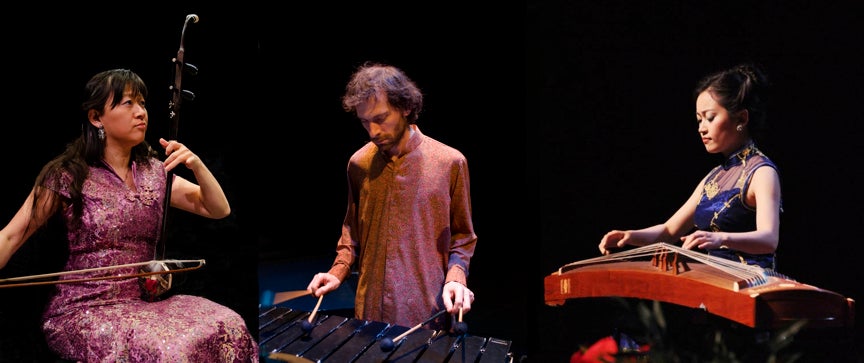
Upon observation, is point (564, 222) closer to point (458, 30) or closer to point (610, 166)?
point (610, 166)

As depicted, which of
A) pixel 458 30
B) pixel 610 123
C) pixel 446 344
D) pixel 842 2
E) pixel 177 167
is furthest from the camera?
pixel 610 123

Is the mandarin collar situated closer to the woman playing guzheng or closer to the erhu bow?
the woman playing guzheng

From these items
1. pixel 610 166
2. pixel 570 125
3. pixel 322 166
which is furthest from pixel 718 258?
pixel 322 166

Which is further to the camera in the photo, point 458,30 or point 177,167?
point 458,30

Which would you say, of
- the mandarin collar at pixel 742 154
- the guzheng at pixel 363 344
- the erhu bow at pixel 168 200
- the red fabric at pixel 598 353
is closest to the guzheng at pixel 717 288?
the mandarin collar at pixel 742 154

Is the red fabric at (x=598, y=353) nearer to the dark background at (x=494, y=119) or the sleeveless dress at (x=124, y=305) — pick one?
the sleeveless dress at (x=124, y=305)

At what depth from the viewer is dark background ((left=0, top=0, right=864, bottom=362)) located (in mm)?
2574

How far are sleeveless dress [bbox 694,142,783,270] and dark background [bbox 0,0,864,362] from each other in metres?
0.08

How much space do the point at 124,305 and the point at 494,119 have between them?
1.67m

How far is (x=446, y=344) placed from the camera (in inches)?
85.4

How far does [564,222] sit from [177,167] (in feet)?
5.98

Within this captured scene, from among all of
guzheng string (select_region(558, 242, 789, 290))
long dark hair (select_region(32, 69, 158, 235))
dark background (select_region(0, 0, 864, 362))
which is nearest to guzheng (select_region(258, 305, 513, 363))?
dark background (select_region(0, 0, 864, 362))

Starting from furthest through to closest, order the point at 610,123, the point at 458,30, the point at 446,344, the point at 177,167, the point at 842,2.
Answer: the point at 610,123
the point at 458,30
the point at 842,2
the point at 177,167
the point at 446,344

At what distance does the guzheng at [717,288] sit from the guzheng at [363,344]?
93cm
